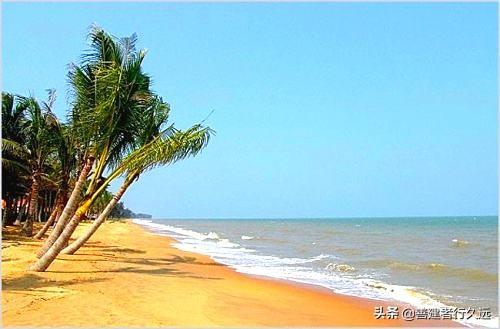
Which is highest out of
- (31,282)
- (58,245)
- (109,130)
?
(109,130)

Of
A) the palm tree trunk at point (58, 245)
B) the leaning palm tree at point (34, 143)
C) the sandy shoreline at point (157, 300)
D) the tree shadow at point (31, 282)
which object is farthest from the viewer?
the leaning palm tree at point (34, 143)

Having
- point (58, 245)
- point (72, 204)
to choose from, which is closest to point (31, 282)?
point (58, 245)

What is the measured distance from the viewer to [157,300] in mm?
9961

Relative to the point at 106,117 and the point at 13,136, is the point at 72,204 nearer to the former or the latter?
the point at 106,117

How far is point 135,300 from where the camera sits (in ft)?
32.2

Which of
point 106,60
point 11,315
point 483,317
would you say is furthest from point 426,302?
point 106,60

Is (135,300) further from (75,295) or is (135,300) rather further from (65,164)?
(65,164)

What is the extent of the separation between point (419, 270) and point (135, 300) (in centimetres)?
1364

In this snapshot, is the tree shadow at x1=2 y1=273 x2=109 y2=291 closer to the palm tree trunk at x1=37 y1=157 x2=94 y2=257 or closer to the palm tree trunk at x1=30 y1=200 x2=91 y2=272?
the palm tree trunk at x1=30 y1=200 x2=91 y2=272

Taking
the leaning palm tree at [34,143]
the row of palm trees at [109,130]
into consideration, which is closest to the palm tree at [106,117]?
the row of palm trees at [109,130]

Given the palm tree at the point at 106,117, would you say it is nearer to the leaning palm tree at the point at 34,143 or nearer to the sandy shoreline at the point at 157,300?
the sandy shoreline at the point at 157,300

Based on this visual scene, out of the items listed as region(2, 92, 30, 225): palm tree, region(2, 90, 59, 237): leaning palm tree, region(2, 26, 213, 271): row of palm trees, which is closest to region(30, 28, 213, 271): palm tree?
region(2, 26, 213, 271): row of palm trees

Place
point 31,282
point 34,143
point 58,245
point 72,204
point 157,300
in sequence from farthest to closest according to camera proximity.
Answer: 1. point 34,143
2. point 72,204
3. point 58,245
4. point 31,282
5. point 157,300

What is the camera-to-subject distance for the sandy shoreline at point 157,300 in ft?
27.0
